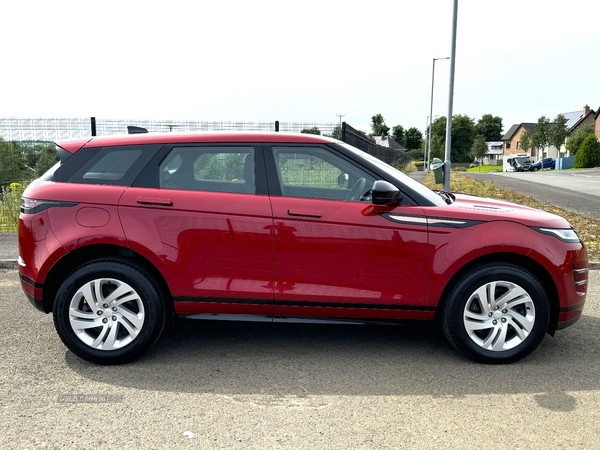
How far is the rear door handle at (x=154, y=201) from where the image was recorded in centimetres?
388

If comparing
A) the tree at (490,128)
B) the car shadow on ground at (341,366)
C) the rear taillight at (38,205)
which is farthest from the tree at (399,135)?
the rear taillight at (38,205)

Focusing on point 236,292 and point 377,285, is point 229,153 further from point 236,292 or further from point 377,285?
point 377,285

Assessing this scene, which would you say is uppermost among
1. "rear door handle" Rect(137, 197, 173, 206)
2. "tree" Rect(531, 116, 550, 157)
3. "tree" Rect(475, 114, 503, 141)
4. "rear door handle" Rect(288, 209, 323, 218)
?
"tree" Rect(475, 114, 503, 141)

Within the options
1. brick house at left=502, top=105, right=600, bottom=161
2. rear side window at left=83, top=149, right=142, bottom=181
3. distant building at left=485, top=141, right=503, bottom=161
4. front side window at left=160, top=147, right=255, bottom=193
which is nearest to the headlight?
front side window at left=160, top=147, right=255, bottom=193

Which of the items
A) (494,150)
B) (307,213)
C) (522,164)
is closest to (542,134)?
(522,164)

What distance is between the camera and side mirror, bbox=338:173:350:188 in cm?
402

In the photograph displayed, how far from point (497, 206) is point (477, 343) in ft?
3.61

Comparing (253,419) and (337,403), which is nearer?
(253,419)

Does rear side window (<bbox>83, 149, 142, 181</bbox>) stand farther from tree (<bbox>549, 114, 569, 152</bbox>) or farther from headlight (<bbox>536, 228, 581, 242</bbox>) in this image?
tree (<bbox>549, 114, 569, 152</bbox>)

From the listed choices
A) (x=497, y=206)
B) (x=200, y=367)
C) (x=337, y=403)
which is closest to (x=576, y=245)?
(x=497, y=206)

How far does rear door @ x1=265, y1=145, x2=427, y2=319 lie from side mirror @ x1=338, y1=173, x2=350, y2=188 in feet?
0.37

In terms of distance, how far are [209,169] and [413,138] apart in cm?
11592

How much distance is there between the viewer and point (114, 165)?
4039 mm

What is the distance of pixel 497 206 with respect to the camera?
4.30m
